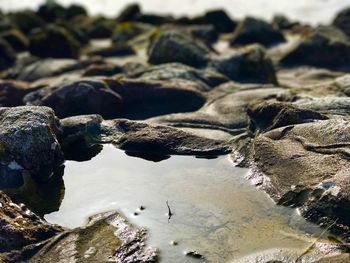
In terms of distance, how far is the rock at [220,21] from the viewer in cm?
3300

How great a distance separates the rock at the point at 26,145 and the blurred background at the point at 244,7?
31.9 metres

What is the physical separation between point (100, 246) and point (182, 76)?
31.2 ft

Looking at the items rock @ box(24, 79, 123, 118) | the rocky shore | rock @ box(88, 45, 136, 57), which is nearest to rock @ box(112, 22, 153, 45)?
rock @ box(88, 45, 136, 57)

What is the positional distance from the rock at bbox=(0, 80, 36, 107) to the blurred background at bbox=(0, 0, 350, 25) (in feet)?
91.1

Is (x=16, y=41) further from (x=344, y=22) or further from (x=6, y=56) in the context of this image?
(x=344, y=22)

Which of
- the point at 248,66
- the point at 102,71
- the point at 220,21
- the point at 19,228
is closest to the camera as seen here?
the point at 19,228

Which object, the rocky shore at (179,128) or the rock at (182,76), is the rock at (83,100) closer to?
the rocky shore at (179,128)

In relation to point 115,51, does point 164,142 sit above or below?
above

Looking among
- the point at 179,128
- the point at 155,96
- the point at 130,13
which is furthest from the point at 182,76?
the point at 130,13

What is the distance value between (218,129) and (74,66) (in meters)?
10.2

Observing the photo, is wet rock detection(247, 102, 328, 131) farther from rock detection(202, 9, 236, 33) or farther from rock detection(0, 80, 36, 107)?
rock detection(202, 9, 236, 33)

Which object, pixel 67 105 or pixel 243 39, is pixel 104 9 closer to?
pixel 243 39

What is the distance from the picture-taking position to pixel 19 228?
7.66 metres

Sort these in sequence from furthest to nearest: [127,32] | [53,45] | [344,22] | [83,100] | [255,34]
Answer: [127,32], [344,22], [255,34], [53,45], [83,100]
